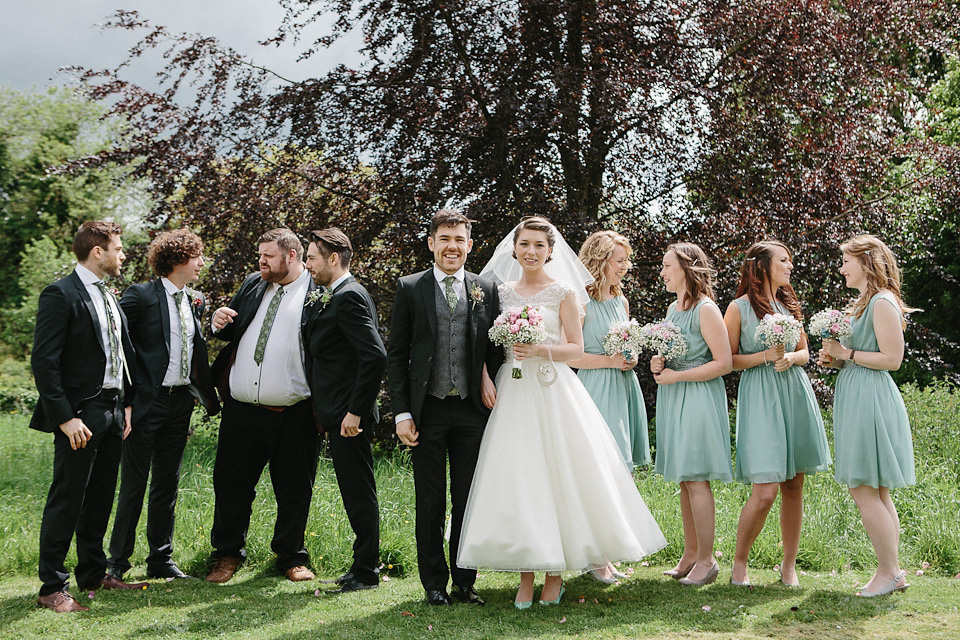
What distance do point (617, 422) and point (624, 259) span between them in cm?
116

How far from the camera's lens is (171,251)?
5395mm

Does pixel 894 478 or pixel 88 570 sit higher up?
pixel 894 478

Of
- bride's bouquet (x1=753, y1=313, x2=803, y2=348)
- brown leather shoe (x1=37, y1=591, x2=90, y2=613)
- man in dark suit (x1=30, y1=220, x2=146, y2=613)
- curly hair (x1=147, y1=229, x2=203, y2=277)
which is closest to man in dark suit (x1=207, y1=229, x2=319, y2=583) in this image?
curly hair (x1=147, y1=229, x2=203, y2=277)

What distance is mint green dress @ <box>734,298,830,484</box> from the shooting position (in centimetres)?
480

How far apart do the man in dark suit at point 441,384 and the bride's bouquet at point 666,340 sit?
1.08m

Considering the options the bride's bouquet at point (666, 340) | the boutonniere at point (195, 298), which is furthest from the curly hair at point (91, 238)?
the bride's bouquet at point (666, 340)

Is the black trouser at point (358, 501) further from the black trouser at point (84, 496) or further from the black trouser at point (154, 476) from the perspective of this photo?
the black trouser at point (84, 496)

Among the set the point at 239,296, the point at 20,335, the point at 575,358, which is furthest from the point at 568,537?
the point at 20,335

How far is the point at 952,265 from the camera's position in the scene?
13.6m

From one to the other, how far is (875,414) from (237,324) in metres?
4.26

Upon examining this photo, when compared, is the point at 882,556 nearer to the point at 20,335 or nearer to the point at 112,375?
the point at 112,375

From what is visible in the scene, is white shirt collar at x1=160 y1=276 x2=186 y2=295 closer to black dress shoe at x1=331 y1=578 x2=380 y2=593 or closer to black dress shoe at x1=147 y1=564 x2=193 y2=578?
black dress shoe at x1=147 y1=564 x2=193 y2=578

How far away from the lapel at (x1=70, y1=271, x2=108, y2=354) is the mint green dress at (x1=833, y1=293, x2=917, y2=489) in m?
4.53

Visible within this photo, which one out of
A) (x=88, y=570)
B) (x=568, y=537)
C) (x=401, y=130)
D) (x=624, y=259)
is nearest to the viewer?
(x=568, y=537)
